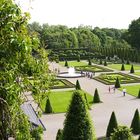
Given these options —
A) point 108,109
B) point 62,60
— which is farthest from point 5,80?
point 62,60

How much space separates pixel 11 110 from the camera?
192 inches

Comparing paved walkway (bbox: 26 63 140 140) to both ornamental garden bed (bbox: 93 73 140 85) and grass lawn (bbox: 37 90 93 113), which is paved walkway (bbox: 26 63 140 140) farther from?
ornamental garden bed (bbox: 93 73 140 85)

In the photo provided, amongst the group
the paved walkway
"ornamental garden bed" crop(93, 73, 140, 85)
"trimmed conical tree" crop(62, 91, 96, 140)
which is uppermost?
"trimmed conical tree" crop(62, 91, 96, 140)

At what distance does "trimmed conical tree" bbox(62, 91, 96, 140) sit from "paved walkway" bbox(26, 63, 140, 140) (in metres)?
5.23

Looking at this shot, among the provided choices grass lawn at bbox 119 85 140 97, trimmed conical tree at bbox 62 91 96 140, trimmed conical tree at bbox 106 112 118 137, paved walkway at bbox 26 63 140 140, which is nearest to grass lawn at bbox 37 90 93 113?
paved walkway at bbox 26 63 140 140

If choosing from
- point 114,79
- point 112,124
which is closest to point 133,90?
point 114,79

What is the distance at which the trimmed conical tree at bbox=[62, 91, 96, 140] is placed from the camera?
14.0 m

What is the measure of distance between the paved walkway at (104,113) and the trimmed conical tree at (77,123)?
5.23 metres

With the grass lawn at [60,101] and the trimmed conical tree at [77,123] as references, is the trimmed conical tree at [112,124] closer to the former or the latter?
the trimmed conical tree at [77,123]

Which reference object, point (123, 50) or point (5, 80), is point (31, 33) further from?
point (123, 50)

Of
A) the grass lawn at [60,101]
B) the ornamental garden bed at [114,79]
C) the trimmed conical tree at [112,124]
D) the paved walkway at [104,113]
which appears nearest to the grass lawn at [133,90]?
the paved walkway at [104,113]

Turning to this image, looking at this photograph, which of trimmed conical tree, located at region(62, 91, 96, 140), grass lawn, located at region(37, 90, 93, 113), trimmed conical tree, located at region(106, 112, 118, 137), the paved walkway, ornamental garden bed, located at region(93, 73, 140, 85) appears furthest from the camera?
ornamental garden bed, located at region(93, 73, 140, 85)

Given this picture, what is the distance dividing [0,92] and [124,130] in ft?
32.6

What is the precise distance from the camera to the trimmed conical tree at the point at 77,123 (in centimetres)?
1403
